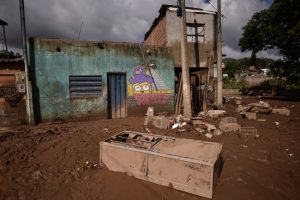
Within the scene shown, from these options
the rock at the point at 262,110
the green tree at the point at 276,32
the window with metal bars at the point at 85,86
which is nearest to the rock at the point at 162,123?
the window with metal bars at the point at 85,86

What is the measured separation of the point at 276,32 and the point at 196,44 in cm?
847

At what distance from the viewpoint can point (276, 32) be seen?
1521cm

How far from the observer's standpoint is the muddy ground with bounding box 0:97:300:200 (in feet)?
10.8

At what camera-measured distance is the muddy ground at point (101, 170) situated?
330cm

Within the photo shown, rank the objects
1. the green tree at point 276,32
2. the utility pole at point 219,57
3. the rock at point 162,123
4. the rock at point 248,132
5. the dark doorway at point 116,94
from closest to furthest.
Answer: the rock at point 248,132
the rock at point 162,123
the dark doorway at point 116,94
the utility pole at point 219,57
the green tree at point 276,32

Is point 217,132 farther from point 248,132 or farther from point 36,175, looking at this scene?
point 36,175

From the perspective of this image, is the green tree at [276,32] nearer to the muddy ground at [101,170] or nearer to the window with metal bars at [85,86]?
the muddy ground at [101,170]

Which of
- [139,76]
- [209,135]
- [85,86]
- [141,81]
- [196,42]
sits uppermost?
[196,42]

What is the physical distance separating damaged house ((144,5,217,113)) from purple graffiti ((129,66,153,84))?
1.99m

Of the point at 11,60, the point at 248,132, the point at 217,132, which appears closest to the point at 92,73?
the point at 11,60

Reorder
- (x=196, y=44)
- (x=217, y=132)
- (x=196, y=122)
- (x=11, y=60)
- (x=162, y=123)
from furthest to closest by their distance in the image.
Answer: (x=196, y=44), (x=11, y=60), (x=196, y=122), (x=162, y=123), (x=217, y=132)

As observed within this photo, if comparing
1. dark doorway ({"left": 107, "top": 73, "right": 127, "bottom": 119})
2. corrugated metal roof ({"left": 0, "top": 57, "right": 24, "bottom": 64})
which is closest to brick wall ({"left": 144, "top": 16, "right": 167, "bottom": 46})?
dark doorway ({"left": 107, "top": 73, "right": 127, "bottom": 119})

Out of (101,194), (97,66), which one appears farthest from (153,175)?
(97,66)

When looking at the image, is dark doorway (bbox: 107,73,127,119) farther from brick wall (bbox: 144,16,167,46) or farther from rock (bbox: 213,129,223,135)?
rock (bbox: 213,129,223,135)
